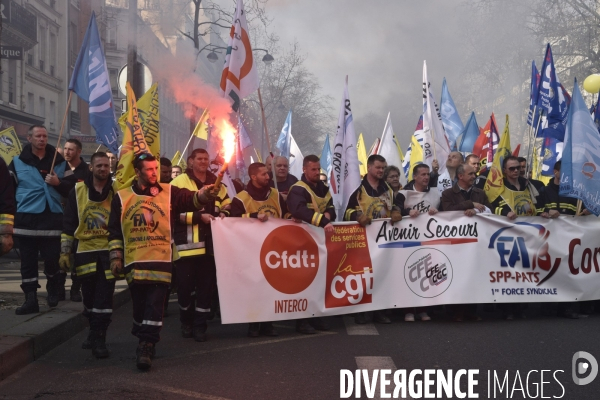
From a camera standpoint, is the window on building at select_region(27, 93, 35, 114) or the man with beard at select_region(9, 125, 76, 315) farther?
the window on building at select_region(27, 93, 35, 114)

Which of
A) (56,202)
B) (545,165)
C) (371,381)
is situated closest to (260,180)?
(56,202)

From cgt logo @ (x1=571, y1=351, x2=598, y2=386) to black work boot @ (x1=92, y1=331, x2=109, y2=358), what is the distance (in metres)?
3.77

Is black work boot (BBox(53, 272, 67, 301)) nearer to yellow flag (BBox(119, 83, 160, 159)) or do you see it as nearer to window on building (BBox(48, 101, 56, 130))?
yellow flag (BBox(119, 83, 160, 159))

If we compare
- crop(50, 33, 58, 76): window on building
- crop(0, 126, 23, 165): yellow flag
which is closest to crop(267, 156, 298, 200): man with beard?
crop(0, 126, 23, 165): yellow flag

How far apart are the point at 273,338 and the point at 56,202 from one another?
291 centimetres

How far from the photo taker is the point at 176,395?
17.4ft

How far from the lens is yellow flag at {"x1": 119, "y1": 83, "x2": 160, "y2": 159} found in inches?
301

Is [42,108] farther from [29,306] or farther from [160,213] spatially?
[160,213]

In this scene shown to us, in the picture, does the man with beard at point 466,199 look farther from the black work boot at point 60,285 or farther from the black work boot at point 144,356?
the black work boot at point 60,285

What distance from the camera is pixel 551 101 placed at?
11539 mm

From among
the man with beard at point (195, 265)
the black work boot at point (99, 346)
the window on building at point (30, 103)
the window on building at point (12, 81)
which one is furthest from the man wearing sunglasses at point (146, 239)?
the window on building at point (30, 103)

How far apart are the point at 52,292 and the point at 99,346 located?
7.15 feet

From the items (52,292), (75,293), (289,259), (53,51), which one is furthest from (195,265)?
(53,51)

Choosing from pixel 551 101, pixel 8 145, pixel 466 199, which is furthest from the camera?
pixel 8 145
